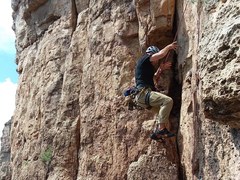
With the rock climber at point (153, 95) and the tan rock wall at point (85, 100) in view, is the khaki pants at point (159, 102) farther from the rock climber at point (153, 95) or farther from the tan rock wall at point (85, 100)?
the tan rock wall at point (85, 100)

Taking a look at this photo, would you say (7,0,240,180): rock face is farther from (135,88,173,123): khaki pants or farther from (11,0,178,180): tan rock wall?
(135,88,173,123): khaki pants

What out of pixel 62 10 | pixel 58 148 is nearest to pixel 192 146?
pixel 58 148

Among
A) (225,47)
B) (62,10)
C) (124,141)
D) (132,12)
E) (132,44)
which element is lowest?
(124,141)

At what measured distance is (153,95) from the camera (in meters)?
8.73

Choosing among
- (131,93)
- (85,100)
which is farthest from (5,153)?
(131,93)

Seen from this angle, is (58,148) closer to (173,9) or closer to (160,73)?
(160,73)

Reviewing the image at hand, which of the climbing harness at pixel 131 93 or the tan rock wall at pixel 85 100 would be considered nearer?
the climbing harness at pixel 131 93

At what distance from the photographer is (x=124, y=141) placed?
10.5 metres

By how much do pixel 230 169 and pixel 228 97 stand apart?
55.2 inches

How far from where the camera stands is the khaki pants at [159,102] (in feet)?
28.3

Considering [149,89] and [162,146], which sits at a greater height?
[149,89]

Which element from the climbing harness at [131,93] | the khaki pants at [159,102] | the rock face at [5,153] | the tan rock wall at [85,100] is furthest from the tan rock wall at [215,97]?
the rock face at [5,153]

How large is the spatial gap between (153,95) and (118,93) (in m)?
2.37

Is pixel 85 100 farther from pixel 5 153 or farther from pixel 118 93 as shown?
pixel 5 153
